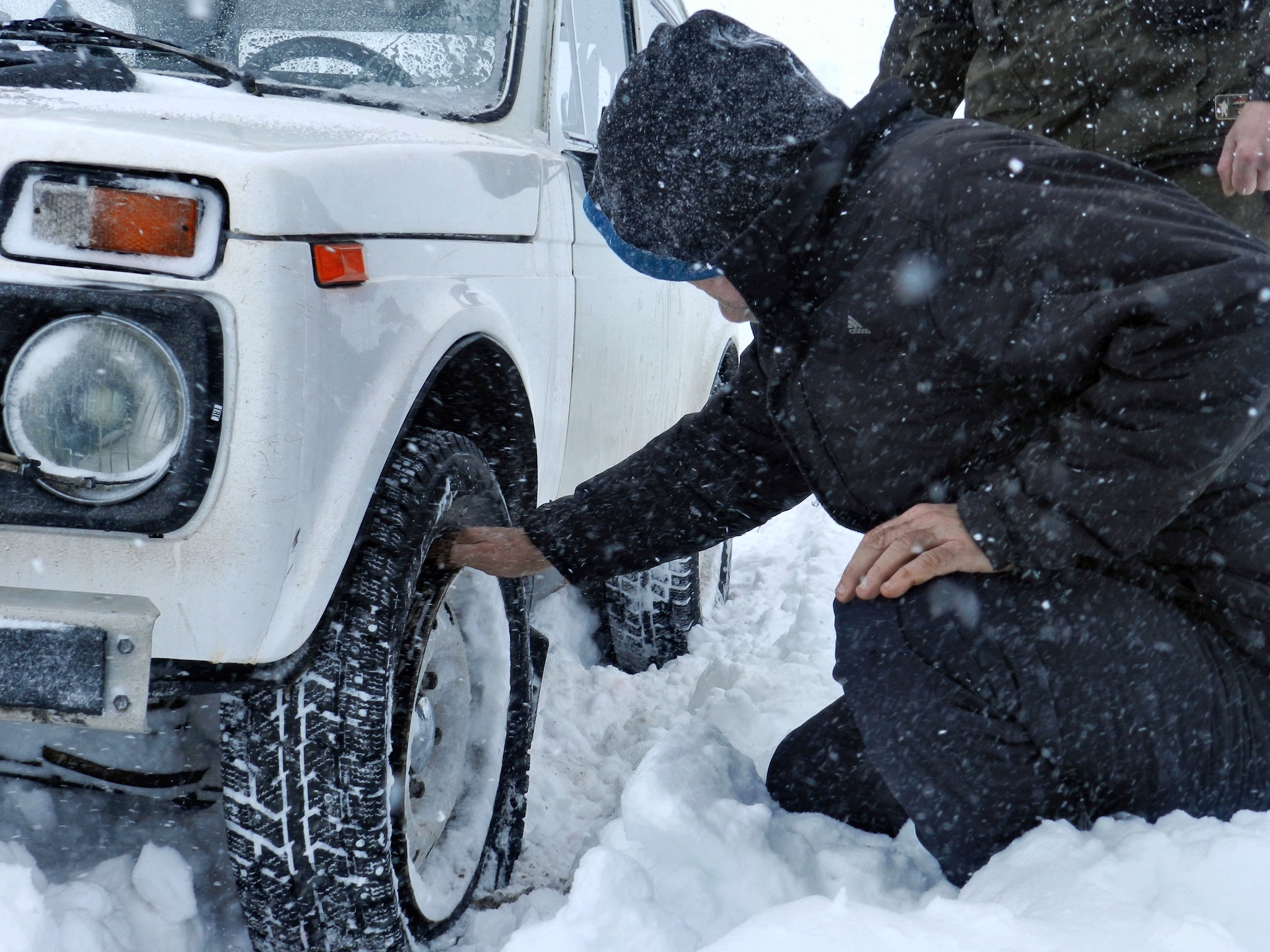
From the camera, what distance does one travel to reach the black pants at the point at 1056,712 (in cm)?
163

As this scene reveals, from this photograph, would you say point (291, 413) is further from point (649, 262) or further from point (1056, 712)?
point (1056, 712)

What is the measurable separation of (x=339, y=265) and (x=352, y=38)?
986 millimetres

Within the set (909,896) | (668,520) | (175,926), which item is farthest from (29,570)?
(909,896)

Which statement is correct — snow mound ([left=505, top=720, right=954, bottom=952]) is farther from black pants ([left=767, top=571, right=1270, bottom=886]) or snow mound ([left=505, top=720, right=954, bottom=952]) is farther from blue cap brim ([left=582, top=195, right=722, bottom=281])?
blue cap brim ([left=582, top=195, right=722, bottom=281])

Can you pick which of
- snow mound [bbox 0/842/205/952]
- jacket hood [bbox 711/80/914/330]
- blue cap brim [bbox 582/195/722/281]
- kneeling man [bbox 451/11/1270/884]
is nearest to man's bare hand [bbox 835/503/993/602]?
kneeling man [bbox 451/11/1270/884]

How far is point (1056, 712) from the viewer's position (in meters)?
1.63

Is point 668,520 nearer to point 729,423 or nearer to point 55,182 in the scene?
point 729,423

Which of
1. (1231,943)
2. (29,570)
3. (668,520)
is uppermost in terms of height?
(29,570)

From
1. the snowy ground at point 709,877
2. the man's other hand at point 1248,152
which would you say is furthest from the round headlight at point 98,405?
the man's other hand at point 1248,152

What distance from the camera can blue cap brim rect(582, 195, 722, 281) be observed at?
71.5 inches

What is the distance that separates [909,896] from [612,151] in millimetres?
1286

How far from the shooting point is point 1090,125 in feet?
7.63

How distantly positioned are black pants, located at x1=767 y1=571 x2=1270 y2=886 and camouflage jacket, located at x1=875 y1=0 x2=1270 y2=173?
1098mm

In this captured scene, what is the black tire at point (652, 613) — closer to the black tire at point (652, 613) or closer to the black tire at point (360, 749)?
the black tire at point (652, 613)
